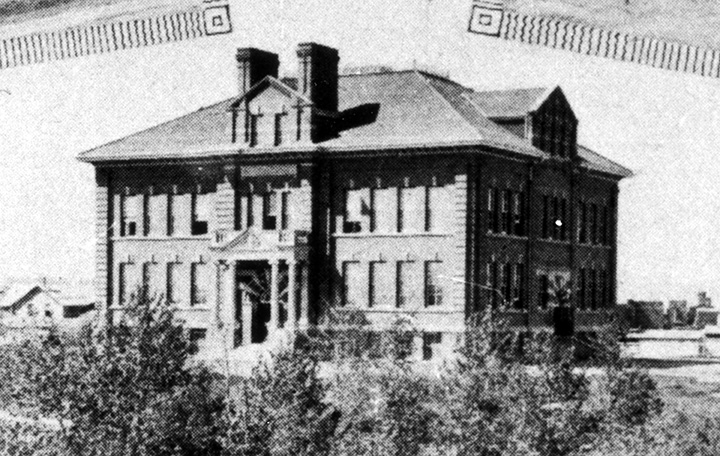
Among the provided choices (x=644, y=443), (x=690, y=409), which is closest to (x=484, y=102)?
(x=690, y=409)

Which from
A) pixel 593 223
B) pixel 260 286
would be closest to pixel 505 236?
pixel 593 223

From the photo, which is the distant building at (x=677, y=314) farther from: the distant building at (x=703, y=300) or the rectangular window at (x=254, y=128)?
the rectangular window at (x=254, y=128)

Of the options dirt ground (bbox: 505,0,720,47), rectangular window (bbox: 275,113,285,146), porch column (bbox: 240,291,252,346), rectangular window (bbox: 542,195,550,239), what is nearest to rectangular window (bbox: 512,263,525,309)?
rectangular window (bbox: 542,195,550,239)

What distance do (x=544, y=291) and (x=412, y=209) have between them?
7234 millimetres

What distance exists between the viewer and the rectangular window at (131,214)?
6219 centimetres

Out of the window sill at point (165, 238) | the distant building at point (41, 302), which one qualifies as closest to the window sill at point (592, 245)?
the window sill at point (165, 238)

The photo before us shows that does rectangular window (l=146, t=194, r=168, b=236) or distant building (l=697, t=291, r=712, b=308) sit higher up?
rectangular window (l=146, t=194, r=168, b=236)

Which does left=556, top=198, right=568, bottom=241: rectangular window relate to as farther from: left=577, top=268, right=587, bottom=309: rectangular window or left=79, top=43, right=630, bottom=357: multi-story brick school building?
left=577, top=268, right=587, bottom=309: rectangular window

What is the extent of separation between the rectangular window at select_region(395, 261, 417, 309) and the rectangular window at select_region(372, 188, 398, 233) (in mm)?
1452

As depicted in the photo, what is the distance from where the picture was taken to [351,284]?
57656 millimetres

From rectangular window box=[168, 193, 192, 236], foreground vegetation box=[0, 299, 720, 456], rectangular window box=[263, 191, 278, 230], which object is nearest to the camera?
foreground vegetation box=[0, 299, 720, 456]

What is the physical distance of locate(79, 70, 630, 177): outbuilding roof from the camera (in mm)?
55906

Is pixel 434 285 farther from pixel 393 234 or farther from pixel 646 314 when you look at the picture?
pixel 646 314

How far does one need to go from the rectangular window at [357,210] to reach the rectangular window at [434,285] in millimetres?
3133
